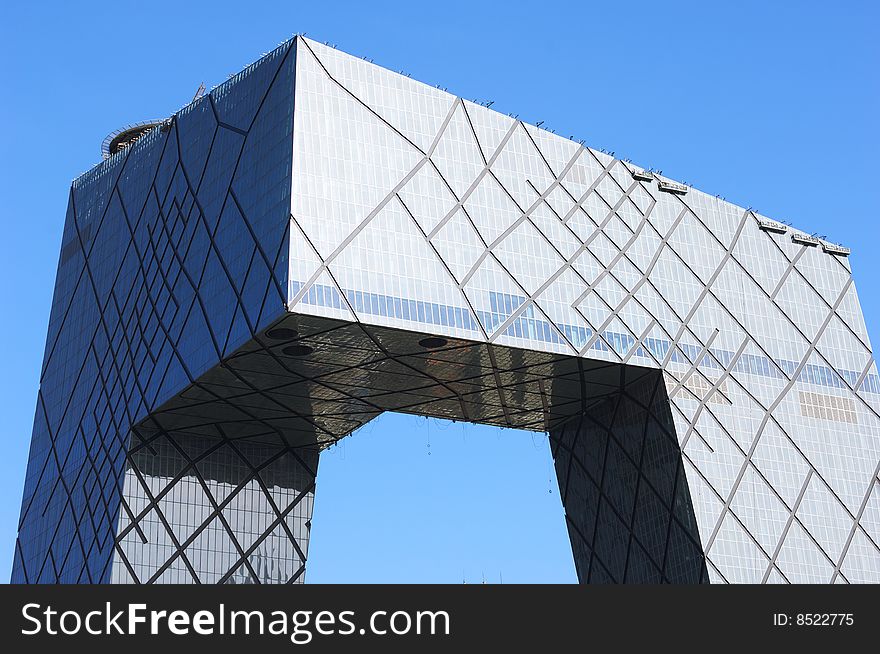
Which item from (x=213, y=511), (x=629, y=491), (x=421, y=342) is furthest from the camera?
(x=213, y=511)

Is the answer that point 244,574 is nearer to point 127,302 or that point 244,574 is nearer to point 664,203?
point 127,302

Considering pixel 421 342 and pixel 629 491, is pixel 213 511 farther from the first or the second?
pixel 629 491

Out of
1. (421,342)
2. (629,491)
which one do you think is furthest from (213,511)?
(629,491)


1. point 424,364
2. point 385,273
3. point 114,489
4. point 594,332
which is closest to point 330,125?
point 385,273

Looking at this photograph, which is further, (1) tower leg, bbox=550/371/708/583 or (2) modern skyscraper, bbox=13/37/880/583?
(1) tower leg, bbox=550/371/708/583

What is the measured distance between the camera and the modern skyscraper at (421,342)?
5262 centimetres

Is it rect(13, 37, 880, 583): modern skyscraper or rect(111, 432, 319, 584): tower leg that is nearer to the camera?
rect(13, 37, 880, 583): modern skyscraper

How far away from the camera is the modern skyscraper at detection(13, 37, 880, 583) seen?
52.6m

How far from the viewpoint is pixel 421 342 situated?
52531 mm

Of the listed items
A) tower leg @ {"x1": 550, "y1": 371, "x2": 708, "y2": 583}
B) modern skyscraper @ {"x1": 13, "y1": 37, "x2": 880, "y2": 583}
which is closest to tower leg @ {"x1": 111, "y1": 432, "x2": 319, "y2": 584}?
modern skyscraper @ {"x1": 13, "y1": 37, "x2": 880, "y2": 583}

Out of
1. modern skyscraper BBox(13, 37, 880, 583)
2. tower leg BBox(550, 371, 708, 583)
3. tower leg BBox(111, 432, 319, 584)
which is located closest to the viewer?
modern skyscraper BBox(13, 37, 880, 583)

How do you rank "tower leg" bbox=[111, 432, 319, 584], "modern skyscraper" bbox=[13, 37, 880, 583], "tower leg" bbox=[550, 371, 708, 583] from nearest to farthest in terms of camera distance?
"modern skyscraper" bbox=[13, 37, 880, 583] < "tower leg" bbox=[550, 371, 708, 583] < "tower leg" bbox=[111, 432, 319, 584]

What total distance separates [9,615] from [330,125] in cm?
3089

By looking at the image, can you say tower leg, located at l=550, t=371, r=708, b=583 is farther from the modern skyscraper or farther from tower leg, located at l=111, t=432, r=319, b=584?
tower leg, located at l=111, t=432, r=319, b=584
